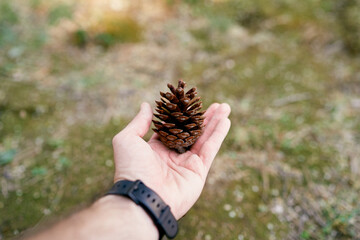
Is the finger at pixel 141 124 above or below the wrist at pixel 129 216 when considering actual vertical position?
above

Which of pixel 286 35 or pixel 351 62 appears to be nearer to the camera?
pixel 351 62

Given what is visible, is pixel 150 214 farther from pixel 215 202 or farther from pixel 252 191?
pixel 252 191

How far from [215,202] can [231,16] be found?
3.74 metres

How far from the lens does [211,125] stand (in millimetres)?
2631

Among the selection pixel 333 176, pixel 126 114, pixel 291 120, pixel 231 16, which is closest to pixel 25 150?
pixel 126 114

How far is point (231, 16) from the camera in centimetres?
503

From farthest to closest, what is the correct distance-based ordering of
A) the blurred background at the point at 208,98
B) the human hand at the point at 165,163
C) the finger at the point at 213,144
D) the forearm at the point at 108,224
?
the blurred background at the point at 208,98 < the finger at the point at 213,144 < the human hand at the point at 165,163 < the forearm at the point at 108,224

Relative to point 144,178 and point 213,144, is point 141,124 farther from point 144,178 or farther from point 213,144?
point 213,144

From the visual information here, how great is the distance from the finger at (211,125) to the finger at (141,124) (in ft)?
1.82

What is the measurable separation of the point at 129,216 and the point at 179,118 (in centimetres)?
91

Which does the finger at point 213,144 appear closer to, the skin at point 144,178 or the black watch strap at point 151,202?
the skin at point 144,178

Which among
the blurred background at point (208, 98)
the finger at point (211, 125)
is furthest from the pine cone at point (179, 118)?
the blurred background at point (208, 98)

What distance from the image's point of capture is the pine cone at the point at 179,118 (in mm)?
2233

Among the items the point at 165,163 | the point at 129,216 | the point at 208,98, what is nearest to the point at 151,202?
the point at 129,216
